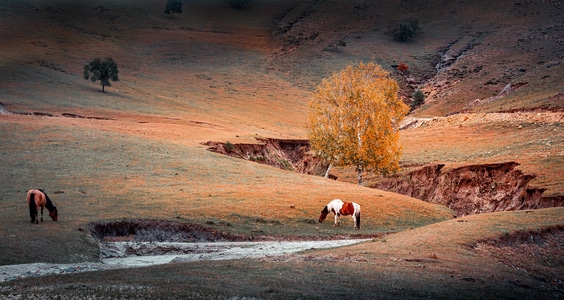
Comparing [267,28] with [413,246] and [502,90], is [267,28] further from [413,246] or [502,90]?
[413,246]

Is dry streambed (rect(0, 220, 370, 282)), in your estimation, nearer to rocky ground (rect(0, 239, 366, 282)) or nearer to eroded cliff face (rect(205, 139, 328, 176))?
rocky ground (rect(0, 239, 366, 282))

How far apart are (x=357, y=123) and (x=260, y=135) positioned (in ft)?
65.5

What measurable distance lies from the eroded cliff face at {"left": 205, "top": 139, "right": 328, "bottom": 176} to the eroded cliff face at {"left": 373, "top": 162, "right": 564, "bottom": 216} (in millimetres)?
14987

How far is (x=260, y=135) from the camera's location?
7156 cm

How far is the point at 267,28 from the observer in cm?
16912

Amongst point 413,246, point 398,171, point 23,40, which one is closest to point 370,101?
point 398,171

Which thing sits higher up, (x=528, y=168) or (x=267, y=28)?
(x=267, y=28)

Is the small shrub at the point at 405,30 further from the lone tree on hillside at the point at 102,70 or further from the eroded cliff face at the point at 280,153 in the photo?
the eroded cliff face at the point at 280,153

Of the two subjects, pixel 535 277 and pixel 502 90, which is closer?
pixel 535 277

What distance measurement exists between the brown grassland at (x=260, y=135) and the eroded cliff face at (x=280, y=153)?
1965 millimetres

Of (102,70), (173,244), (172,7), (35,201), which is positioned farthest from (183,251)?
(172,7)

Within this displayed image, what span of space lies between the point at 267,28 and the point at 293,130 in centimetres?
8949

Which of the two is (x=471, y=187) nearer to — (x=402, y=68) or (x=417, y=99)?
(x=417, y=99)

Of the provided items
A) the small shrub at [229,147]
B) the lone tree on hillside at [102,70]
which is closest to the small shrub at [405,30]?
the lone tree on hillside at [102,70]
